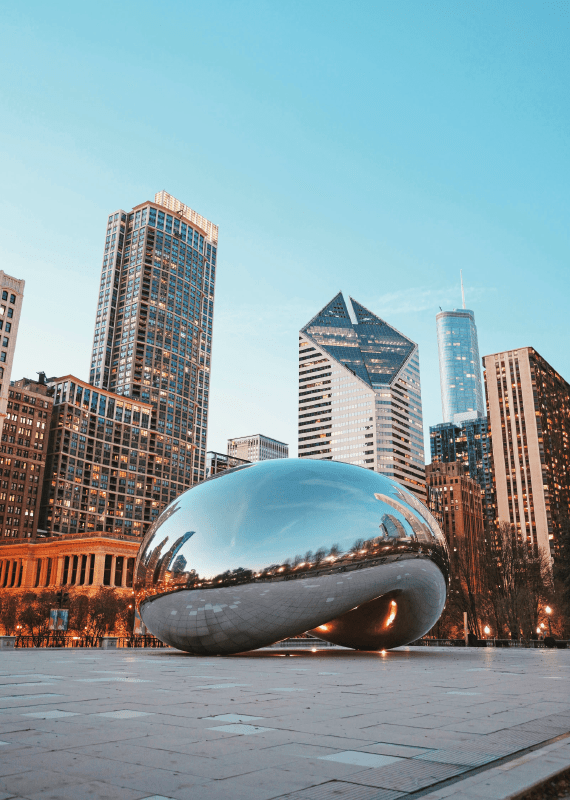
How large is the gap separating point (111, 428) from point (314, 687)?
565 ft

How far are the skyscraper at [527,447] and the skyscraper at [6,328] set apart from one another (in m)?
130

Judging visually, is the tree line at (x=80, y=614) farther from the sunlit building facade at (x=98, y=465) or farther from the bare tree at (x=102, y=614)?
the sunlit building facade at (x=98, y=465)

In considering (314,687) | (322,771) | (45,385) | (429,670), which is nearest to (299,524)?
(429,670)

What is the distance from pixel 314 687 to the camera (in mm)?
11453

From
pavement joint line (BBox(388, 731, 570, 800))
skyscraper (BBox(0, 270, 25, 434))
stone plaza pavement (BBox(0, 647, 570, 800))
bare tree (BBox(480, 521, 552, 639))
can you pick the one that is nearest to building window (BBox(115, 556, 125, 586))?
skyscraper (BBox(0, 270, 25, 434))

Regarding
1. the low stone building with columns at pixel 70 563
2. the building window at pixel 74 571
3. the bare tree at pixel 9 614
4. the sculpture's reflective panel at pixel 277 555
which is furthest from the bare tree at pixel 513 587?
the building window at pixel 74 571

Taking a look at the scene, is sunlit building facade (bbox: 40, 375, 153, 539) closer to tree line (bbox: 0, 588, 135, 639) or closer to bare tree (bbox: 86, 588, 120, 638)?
tree line (bbox: 0, 588, 135, 639)

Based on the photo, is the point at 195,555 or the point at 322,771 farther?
the point at 195,555

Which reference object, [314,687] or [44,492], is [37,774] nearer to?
[314,687]

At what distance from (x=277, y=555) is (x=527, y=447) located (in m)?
181

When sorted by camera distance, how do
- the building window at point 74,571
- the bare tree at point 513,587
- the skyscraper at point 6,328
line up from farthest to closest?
the skyscraper at point 6,328
the building window at point 74,571
the bare tree at point 513,587

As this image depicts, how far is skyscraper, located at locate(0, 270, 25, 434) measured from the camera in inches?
4545

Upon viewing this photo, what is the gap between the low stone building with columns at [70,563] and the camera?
112562mm

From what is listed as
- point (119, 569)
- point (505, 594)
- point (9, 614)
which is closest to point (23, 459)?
point (119, 569)
